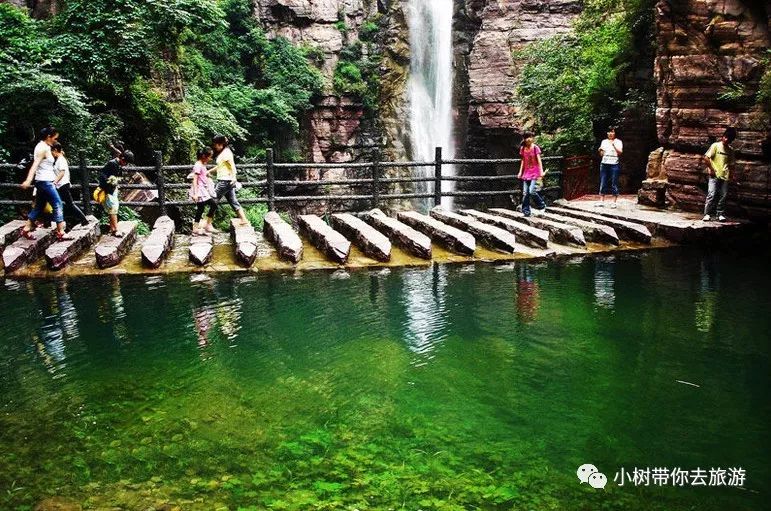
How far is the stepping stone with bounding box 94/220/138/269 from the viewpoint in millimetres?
8000

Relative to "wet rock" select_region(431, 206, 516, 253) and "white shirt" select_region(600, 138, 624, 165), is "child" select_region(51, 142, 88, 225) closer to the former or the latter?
"wet rock" select_region(431, 206, 516, 253)

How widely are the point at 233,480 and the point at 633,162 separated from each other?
14.0m

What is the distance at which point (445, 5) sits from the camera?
2578 cm

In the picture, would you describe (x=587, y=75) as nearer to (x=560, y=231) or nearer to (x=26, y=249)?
(x=560, y=231)

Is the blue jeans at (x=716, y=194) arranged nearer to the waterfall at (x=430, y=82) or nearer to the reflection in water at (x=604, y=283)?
the reflection in water at (x=604, y=283)

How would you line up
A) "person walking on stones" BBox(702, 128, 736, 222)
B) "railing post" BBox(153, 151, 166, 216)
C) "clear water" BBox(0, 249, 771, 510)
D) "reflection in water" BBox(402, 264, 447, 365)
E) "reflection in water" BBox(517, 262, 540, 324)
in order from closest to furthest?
"clear water" BBox(0, 249, 771, 510)
"reflection in water" BBox(402, 264, 447, 365)
"reflection in water" BBox(517, 262, 540, 324)
"person walking on stones" BBox(702, 128, 736, 222)
"railing post" BBox(153, 151, 166, 216)

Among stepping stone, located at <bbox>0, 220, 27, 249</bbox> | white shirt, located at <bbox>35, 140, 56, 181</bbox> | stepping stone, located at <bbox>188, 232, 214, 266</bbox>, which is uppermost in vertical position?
white shirt, located at <bbox>35, 140, 56, 181</bbox>

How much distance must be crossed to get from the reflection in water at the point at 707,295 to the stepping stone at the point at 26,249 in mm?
7989

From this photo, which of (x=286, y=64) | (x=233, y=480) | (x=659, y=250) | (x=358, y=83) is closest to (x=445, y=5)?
(x=358, y=83)

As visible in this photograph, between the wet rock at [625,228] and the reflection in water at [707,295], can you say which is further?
the wet rock at [625,228]

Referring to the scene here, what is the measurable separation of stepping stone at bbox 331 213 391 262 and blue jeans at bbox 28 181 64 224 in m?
4.23

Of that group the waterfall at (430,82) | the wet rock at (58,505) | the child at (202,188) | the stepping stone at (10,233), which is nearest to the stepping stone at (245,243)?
the child at (202,188)

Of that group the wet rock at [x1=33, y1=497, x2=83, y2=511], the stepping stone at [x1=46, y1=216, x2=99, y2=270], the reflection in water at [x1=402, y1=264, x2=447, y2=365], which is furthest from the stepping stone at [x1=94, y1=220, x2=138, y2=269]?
the wet rock at [x1=33, y1=497, x2=83, y2=511]

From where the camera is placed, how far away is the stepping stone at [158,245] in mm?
8031
